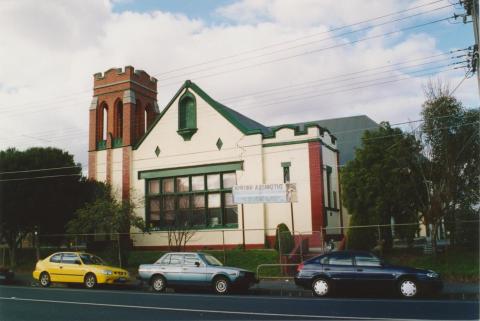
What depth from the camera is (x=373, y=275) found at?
15.7 m

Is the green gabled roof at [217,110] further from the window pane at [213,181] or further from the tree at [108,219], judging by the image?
the tree at [108,219]

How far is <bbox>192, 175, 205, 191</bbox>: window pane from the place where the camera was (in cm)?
2945

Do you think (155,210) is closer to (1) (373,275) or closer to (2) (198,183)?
(2) (198,183)

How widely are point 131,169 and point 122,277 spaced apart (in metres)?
12.1

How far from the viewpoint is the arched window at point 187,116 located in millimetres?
29841

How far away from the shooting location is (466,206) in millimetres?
24156

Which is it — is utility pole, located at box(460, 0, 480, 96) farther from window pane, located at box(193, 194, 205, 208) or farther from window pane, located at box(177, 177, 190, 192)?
window pane, located at box(177, 177, 190, 192)

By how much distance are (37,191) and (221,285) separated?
16.5 meters

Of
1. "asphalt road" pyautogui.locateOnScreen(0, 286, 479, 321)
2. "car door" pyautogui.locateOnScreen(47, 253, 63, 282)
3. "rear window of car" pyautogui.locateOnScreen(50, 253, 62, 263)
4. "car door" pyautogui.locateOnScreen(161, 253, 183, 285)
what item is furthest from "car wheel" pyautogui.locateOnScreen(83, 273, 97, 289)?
"asphalt road" pyautogui.locateOnScreen(0, 286, 479, 321)

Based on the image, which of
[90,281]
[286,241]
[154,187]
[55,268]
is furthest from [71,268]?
[154,187]

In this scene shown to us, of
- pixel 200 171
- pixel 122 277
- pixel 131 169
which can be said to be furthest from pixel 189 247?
pixel 122 277

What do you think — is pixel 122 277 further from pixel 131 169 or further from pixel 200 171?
pixel 131 169

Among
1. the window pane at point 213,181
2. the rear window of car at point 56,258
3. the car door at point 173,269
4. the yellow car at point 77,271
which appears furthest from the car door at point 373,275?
the window pane at point 213,181

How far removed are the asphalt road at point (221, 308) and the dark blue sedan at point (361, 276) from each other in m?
0.93
